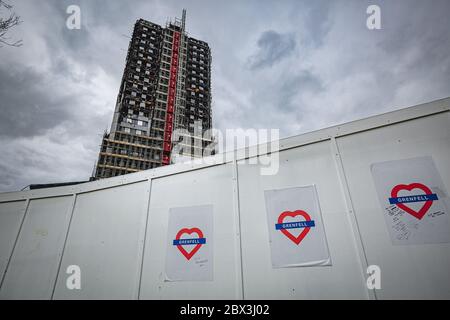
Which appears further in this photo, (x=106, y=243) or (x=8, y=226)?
(x=8, y=226)

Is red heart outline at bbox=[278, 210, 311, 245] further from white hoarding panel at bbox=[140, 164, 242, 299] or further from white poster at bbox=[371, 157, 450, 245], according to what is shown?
white poster at bbox=[371, 157, 450, 245]

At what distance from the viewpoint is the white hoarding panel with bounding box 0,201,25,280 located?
362cm

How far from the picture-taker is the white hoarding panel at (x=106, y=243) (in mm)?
2957

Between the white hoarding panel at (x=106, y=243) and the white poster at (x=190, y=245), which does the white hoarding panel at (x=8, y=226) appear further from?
the white poster at (x=190, y=245)

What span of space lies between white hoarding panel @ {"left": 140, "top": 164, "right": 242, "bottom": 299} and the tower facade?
3612cm

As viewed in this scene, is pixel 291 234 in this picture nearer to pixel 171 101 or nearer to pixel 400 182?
pixel 400 182

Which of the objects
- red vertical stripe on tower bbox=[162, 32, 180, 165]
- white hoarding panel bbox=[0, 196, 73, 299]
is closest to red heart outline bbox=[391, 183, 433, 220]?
white hoarding panel bbox=[0, 196, 73, 299]

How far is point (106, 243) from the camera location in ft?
10.6

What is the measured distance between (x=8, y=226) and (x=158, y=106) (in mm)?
43779

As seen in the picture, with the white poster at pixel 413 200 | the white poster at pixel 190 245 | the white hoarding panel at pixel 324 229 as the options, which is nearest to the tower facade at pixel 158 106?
the white poster at pixel 190 245

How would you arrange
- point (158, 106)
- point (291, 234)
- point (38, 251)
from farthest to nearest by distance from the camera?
1. point (158, 106)
2. point (38, 251)
3. point (291, 234)

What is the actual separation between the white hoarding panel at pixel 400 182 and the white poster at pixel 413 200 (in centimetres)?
1

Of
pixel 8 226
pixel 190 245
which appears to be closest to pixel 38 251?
pixel 8 226
